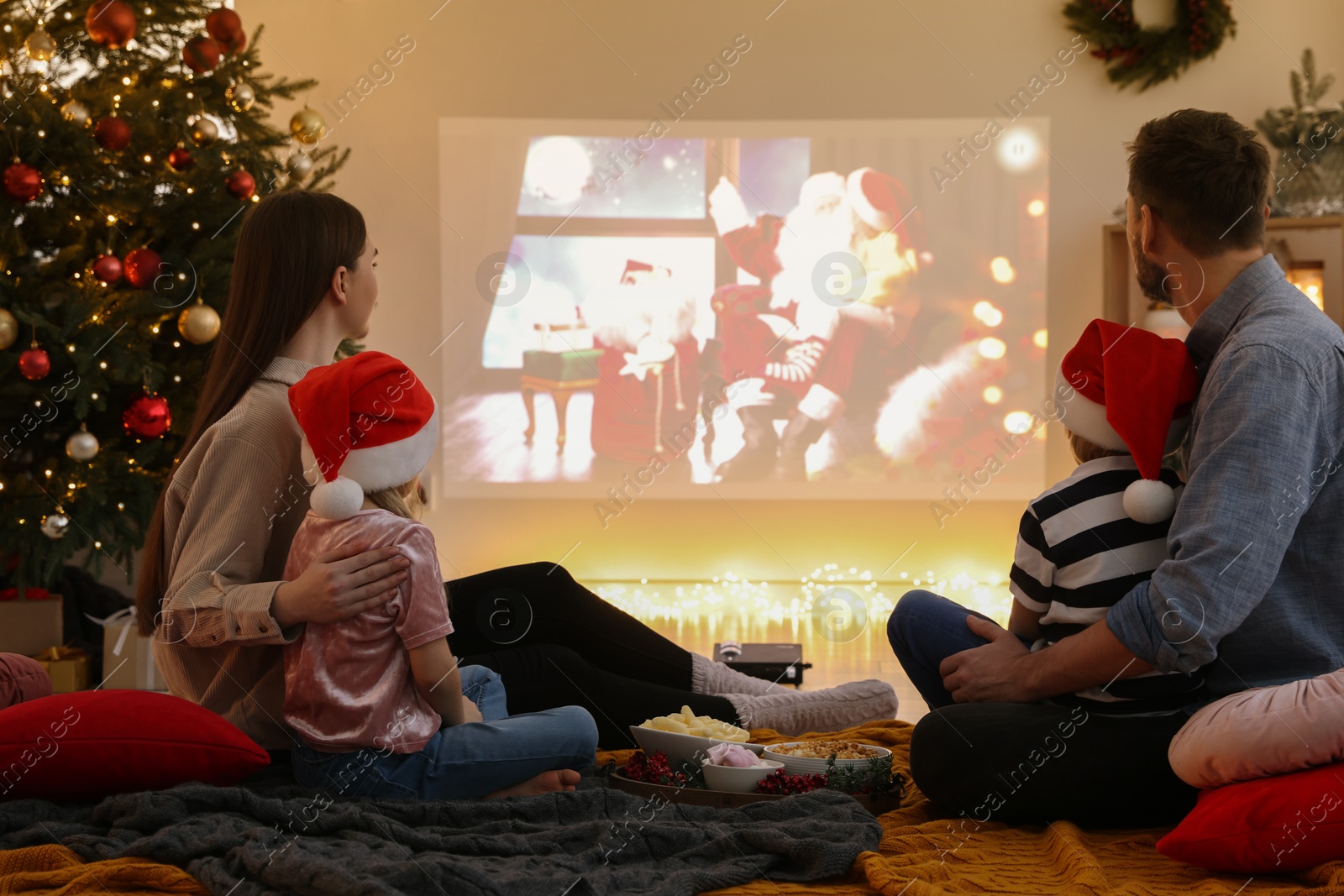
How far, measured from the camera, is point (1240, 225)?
5.44ft

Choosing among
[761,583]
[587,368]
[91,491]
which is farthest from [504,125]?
[91,491]

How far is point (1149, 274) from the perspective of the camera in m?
1.75

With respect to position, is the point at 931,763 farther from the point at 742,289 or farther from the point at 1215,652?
the point at 742,289

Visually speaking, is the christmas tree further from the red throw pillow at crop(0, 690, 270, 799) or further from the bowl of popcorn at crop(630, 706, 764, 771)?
the bowl of popcorn at crop(630, 706, 764, 771)

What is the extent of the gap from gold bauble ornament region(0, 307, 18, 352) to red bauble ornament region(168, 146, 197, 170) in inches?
23.8

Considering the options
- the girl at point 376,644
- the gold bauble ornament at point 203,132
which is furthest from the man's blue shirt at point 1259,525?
the gold bauble ornament at point 203,132

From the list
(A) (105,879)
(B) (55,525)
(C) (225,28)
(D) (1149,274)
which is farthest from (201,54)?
(D) (1149,274)

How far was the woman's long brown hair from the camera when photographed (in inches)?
70.5

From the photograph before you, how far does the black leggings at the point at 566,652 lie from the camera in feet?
6.86

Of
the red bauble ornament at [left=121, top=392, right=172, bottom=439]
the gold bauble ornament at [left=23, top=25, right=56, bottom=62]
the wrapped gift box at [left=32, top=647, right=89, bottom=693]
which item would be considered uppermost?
the gold bauble ornament at [left=23, top=25, right=56, bottom=62]

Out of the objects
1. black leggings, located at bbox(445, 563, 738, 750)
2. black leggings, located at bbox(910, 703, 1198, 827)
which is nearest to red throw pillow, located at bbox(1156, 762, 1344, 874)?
black leggings, located at bbox(910, 703, 1198, 827)

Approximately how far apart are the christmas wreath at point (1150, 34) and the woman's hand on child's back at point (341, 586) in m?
4.39

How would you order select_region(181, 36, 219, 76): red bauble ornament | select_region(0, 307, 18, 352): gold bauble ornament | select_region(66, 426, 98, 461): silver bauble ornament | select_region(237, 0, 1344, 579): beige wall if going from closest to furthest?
1. select_region(0, 307, 18, 352): gold bauble ornament
2. select_region(66, 426, 98, 461): silver bauble ornament
3. select_region(181, 36, 219, 76): red bauble ornament
4. select_region(237, 0, 1344, 579): beige wall

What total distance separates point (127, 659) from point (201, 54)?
170cm
